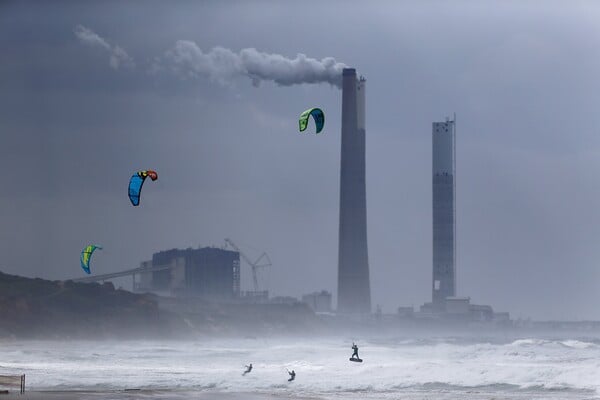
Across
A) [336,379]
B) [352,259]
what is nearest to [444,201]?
[352,259]

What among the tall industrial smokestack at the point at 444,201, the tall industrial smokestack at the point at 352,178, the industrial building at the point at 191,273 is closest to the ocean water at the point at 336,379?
the tall industrial smokestack at the point at 352,178

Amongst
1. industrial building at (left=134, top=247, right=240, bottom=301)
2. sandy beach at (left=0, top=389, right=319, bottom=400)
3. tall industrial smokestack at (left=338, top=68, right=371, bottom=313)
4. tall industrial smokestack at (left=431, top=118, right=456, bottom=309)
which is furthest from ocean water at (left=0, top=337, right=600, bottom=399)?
tall industrial smokestack at (left=431, top=118, right=456, bottom=309)

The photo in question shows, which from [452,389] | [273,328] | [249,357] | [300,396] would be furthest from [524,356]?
[273,328]

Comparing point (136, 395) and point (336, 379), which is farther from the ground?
point (336, 379)

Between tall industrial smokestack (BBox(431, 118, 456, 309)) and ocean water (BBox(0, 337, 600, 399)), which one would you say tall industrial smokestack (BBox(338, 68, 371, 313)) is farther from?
ocean water (BBox(0, 337, 600, 399))

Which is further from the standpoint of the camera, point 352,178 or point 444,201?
point 444,201

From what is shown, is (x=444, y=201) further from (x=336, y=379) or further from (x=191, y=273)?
(x=336, y=379)
